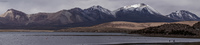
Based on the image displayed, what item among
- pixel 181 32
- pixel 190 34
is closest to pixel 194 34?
pixel 190 34

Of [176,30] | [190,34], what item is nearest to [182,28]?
[176,30]

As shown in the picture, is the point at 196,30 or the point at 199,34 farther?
the point at 196,30

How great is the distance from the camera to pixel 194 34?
17850cm

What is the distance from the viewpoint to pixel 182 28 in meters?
200

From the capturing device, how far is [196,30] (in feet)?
630

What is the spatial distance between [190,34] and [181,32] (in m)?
12.4

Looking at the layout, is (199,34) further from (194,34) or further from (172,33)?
(172,33)

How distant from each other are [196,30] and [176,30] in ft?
42.3

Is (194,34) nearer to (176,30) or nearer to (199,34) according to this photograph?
(199,34)

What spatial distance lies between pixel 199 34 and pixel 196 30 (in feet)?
48.0

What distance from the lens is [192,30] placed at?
7421 inches

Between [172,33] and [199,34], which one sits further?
[172,33]

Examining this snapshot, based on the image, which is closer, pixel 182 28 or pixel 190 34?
pixel 190 34

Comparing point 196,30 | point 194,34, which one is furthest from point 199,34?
point 196,30
